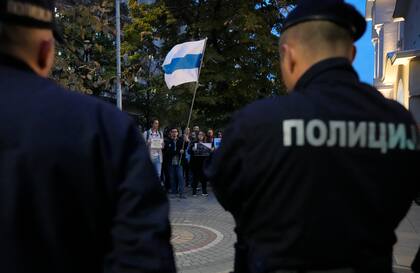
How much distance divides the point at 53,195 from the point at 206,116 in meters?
14.2

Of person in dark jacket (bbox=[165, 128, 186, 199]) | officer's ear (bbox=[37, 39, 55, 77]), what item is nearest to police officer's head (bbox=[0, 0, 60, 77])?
officer's ear (bbox=[37, 39, 55, 77])

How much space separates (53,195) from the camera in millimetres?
1380

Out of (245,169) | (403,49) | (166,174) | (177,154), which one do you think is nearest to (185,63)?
(177,154)

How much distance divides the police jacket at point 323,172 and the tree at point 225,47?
1247 centimetres

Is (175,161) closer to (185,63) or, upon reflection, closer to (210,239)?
(185,63)

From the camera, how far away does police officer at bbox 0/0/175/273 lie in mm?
1363

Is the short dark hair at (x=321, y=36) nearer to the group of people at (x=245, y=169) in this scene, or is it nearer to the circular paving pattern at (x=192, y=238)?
the group of people at (x=245, y=169)

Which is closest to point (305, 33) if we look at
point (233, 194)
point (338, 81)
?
point (338, 81)

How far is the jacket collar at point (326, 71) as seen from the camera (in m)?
1.80

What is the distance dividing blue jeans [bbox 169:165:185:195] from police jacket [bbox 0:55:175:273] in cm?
914

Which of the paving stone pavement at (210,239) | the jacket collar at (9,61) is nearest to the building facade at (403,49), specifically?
the paving stone pavement at (210,239)

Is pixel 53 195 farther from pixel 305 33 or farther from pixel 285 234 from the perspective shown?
pixel 305 33

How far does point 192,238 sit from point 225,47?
1017cm

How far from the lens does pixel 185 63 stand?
996 centimetres
